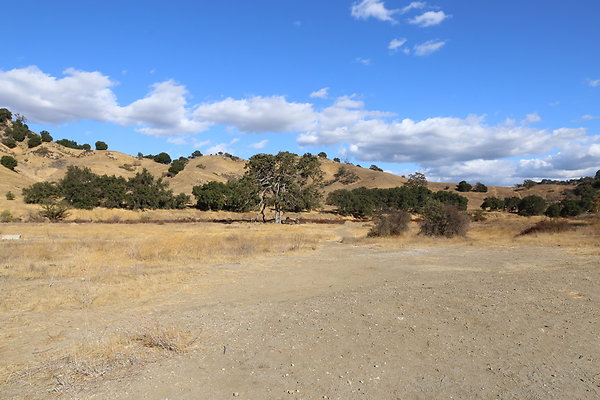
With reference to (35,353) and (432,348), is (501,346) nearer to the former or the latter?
(432,348)

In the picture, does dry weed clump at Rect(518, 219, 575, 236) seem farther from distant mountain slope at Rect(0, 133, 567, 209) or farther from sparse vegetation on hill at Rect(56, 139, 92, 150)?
sparse vegetation on hill at Rect(56, 139, 92, 150)

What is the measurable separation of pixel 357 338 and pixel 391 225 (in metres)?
26.1

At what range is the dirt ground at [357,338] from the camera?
5.56 m

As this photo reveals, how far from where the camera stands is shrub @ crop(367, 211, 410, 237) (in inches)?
1283

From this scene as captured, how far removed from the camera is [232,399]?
5.27 m

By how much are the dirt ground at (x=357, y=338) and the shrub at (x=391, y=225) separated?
704 inches

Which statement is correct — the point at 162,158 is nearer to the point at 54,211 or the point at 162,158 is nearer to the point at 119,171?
the point at 119,171

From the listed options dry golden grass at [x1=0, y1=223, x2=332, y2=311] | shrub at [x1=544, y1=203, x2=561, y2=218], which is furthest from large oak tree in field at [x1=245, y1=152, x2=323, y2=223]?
shrub at [x1=544, y1=203, x2=561, y2=218]

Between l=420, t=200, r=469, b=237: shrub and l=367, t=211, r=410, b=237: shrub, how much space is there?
161 centimetres

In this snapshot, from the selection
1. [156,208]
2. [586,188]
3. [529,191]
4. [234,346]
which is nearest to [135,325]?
[234,346]

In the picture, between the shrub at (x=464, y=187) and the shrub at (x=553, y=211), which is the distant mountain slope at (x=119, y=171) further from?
the shrub at (x=553, y=211)

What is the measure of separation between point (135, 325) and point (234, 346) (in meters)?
2.79

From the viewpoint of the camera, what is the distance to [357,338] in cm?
758

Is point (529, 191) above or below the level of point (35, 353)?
above
